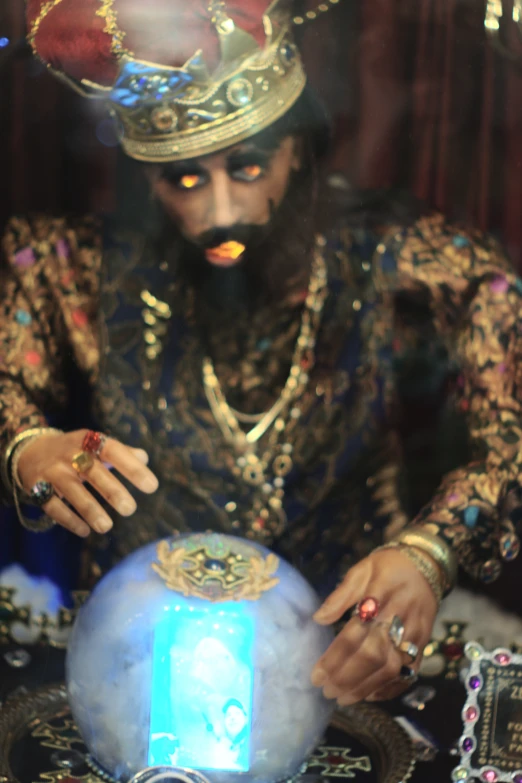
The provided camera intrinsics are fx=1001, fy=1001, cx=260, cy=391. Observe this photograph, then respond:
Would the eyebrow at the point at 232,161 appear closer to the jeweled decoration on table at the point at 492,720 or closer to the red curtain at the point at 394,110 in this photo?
the red curtain at the point at 394,110

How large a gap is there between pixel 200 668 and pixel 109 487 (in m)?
0.41

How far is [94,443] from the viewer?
193cm

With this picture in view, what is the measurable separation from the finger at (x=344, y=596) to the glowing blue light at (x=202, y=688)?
0.55ft

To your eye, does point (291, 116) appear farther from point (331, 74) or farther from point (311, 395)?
point (311, 395)

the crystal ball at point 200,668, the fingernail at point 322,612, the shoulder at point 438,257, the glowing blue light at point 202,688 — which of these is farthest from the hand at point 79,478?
Result: the shoulder at point 438,257

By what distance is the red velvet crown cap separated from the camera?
188 cm

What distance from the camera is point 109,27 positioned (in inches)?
73.7

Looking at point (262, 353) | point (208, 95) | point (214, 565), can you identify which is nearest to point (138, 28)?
point (208, 95)

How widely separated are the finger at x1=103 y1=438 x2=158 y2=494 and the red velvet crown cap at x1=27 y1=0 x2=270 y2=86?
0.70m

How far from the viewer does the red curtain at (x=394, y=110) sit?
2006mm

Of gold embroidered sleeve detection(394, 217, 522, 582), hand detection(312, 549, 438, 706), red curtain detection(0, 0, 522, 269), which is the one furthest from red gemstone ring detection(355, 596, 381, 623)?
red curtain detection(0, 0, 522, 269)

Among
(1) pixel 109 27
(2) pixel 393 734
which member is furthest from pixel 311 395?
(1) pixel 109 27

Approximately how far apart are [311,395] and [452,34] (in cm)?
79

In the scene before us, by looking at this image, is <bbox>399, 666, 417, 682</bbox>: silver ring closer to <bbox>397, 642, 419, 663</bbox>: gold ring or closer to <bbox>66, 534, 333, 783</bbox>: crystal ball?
<bbox>397, 642, 419, 663</bbox>: gold ring
